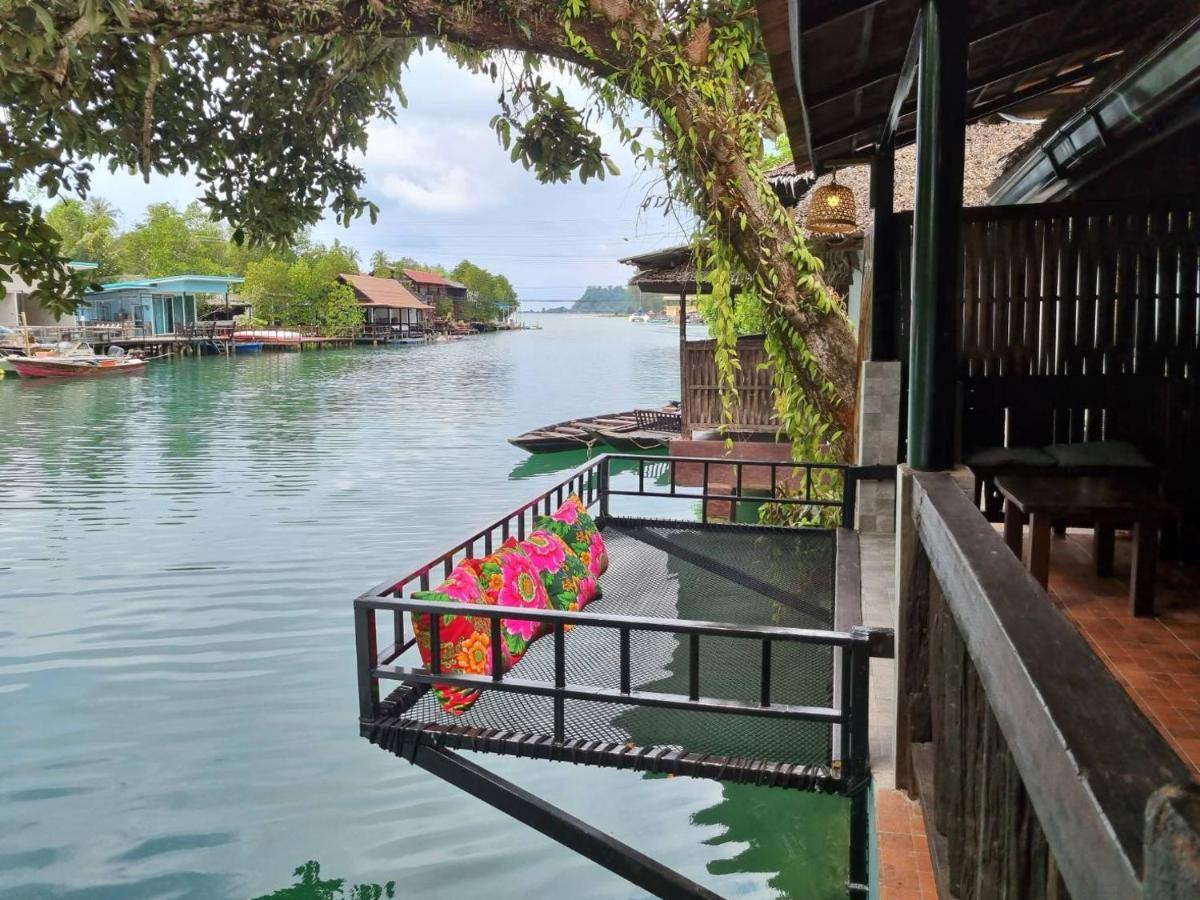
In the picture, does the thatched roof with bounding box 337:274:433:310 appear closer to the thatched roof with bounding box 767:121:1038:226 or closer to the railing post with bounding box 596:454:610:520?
the thatched roof with bounding box 767:121:1038:226

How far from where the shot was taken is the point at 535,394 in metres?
34.3

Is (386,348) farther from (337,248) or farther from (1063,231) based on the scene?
(1063,231)

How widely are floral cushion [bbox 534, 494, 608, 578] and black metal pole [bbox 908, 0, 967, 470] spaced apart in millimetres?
2814

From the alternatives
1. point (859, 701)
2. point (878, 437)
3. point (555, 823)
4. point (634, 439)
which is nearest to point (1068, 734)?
point (859, 701)

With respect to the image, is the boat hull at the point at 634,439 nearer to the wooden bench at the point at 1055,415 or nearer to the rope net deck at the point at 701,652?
the rope net deck at the point at 701,652

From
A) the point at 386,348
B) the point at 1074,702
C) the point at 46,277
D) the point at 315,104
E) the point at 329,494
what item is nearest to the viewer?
the point at 1074,702

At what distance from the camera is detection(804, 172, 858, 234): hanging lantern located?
22.4 feet

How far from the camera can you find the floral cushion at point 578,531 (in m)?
5.27

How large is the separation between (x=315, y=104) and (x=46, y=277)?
4.96 metres

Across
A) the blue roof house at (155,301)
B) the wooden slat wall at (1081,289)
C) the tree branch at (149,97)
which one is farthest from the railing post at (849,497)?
the blue roof house at (155,301)

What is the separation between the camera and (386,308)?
63375 mm

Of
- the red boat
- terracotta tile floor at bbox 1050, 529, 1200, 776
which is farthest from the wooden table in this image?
the red boat

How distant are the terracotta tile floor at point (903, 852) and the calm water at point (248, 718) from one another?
243 cm

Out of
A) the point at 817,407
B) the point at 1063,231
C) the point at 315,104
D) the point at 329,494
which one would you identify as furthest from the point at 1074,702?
the point at 329,494
